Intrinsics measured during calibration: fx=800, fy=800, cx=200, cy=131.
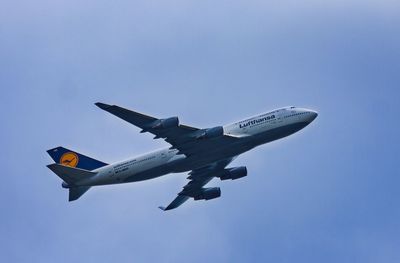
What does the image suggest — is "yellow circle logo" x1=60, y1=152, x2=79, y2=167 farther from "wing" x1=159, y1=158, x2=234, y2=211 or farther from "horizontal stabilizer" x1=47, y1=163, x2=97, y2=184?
"wing" x1=159, y1=158, x2=234, y2=211

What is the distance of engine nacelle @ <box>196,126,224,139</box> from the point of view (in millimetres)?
85312

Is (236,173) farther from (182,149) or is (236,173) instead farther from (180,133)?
(180,133)

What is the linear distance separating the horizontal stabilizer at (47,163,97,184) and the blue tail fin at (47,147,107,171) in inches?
91.8

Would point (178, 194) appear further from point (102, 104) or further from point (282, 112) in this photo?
point (102, 104)

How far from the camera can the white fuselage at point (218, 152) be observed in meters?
87.1

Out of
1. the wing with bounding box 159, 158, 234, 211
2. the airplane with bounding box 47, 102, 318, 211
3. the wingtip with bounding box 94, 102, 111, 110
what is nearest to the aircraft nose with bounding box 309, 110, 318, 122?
the airplane with bounding box 47, 102, 318, 211

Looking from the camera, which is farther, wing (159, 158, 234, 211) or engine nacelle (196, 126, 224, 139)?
wing (159, 158, 234, 211)

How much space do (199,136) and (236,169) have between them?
12.3 meters

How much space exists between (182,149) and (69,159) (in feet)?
52.0

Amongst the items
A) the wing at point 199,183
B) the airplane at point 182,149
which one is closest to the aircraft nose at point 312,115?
the airplane at point 182,149

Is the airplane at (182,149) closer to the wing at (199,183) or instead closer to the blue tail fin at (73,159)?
the blue tail fin at (73,159)

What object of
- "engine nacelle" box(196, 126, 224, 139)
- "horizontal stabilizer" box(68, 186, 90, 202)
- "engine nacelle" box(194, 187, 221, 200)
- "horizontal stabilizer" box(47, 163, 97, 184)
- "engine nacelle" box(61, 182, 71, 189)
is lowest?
"engine nacelle" box(194, 187, 221, 200)

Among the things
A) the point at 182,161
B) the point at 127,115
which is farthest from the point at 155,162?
the point at 127,115

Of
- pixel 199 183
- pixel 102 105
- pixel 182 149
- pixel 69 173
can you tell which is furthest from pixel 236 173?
pixel 102 105
